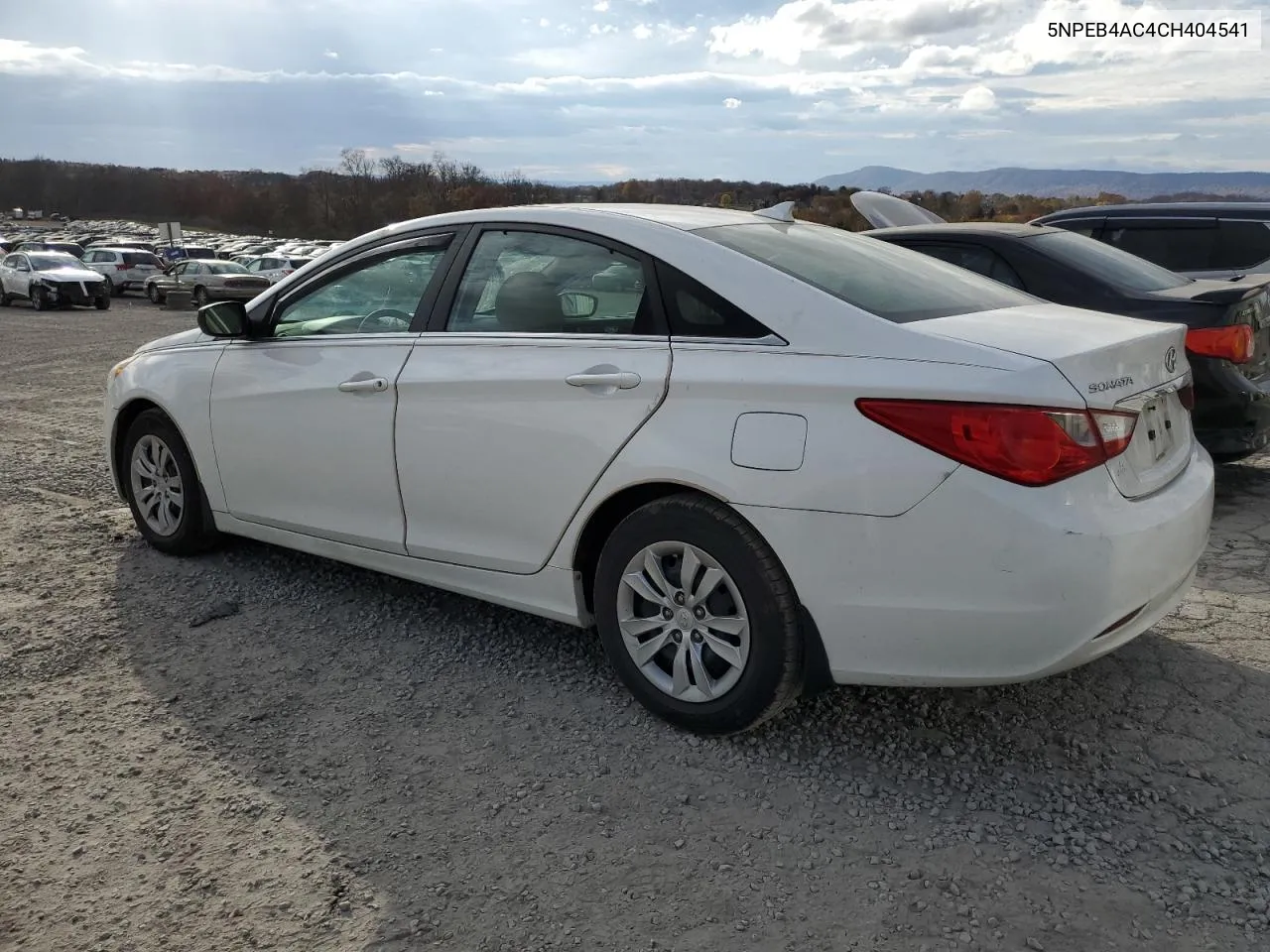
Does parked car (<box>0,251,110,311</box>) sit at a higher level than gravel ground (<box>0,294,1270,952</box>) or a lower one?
higher

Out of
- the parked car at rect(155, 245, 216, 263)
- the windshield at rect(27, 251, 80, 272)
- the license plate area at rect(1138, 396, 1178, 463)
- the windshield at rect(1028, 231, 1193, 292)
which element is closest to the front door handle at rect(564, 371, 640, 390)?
the license plate area at rect(1138, 396, 1178, 463)

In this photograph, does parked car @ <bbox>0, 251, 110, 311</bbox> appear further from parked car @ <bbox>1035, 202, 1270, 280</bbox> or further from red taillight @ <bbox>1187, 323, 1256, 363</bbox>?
red taillight @ <bbox>1187, 323, 1256, 363</bbox>

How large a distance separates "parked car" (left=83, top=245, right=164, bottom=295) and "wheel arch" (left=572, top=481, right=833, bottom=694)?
3173 cm

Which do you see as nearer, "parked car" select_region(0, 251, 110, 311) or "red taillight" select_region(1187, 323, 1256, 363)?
"red taillight" select_region(1187, 323, 1256, 363)

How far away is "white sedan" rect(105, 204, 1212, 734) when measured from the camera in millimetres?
2705

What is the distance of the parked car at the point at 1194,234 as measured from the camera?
7.00 metres

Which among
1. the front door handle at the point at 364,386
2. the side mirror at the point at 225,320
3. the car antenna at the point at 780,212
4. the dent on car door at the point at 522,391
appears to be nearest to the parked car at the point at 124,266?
the side mirror at the point at 225,320

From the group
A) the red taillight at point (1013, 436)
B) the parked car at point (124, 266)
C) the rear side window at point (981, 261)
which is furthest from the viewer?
the parked car at point (124, 266)

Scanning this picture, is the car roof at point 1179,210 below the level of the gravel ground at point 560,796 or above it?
above

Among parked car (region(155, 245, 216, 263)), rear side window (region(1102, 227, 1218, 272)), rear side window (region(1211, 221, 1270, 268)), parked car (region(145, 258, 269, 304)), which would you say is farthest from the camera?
parked car (region(155, 245, 216, 263))

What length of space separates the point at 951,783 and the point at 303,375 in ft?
9.19

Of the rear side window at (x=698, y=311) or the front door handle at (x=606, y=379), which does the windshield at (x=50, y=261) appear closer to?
the front door handle at (x=606, y=379)

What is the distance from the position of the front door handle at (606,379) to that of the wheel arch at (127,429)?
7.53 feet

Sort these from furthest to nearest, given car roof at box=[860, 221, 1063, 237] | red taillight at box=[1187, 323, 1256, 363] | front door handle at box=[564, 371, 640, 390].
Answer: car roof at box=[860, 221, 1063, 237] → red taillight at box=[1187, 323, 1256, 363] → front door handle at box=[564, 371, 640, 390]
